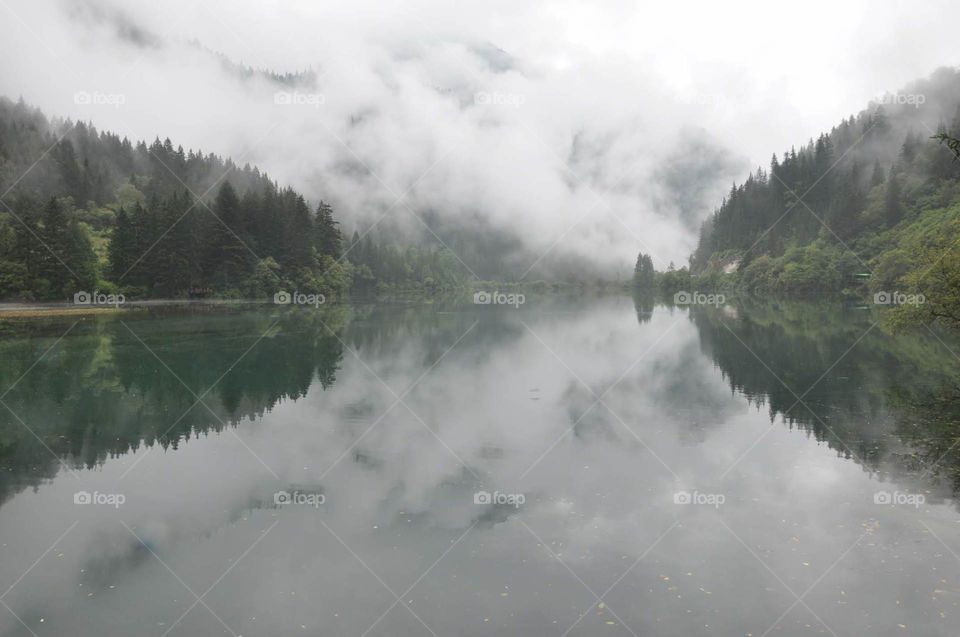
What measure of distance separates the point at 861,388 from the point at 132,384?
33.0 meters

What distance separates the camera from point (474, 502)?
1567cm

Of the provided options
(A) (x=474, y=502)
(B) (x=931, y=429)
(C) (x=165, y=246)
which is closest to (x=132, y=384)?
(A) (x=474, y=502)

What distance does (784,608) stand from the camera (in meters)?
10.9

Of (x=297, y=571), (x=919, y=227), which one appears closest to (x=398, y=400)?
(x=297, y=571)

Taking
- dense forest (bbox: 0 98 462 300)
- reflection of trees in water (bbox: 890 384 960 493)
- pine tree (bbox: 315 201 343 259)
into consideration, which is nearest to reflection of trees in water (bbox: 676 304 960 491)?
reflection of trees in water (bbox: 890 384 960 493)

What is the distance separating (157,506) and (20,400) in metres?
15.3

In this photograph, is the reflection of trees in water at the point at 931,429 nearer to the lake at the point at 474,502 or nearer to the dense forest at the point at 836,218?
the lake at the point at 474,502

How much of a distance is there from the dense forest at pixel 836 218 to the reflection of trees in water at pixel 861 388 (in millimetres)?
40823

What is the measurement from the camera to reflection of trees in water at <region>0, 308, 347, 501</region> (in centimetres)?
2030

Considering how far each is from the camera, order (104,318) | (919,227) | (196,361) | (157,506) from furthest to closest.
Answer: (919,227)
(104,318)
(196,361)
(157,506)

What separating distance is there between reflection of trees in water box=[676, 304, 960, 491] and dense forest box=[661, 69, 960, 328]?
40823 mm

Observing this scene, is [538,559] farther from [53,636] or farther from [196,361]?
[196,361]

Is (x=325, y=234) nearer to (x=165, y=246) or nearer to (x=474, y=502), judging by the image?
(x=165, y=246)

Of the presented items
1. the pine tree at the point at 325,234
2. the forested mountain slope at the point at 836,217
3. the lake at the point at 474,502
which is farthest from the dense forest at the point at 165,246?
the forested mountain slope at the point at 836,217
